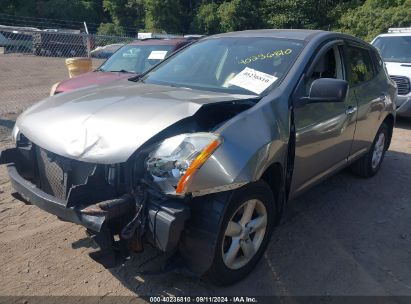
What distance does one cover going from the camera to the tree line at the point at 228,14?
1044 inches

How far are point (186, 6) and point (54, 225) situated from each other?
137ft

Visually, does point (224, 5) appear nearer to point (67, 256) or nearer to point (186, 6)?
point (186, 6)

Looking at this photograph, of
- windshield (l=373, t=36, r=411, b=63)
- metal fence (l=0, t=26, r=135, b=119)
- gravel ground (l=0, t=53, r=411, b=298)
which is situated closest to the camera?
gravel ground (l=0, t=53, r=411, b=298)

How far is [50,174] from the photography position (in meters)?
2.85

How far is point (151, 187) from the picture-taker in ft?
8.12

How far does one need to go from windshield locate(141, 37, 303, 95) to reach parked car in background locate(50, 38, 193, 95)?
10.9ft

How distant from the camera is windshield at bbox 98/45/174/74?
24.8 feet

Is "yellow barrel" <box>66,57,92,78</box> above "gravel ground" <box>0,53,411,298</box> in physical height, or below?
above

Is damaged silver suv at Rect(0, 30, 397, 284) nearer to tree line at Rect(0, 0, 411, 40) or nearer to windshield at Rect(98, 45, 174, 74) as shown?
windshield at Rect(98, 45, 174, 74)

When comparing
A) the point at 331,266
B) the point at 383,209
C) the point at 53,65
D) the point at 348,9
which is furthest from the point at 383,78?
the point at 348,9

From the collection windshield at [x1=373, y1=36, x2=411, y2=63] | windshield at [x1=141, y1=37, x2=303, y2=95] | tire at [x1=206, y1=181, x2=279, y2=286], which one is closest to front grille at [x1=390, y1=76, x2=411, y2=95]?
windshield at [x1=373, y1=36, x2=411, y2=63]

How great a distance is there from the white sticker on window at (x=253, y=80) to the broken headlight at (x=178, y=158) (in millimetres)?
931

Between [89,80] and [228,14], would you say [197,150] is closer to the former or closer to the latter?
[89,80]

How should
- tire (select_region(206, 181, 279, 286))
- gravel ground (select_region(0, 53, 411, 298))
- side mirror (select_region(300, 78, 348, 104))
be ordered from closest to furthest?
tire (select_region(206, 181, 279, 286))
gravel ground (select_region(0, 53, 411, 298))
side mirror (select_region(300, 78, 348, 104))
